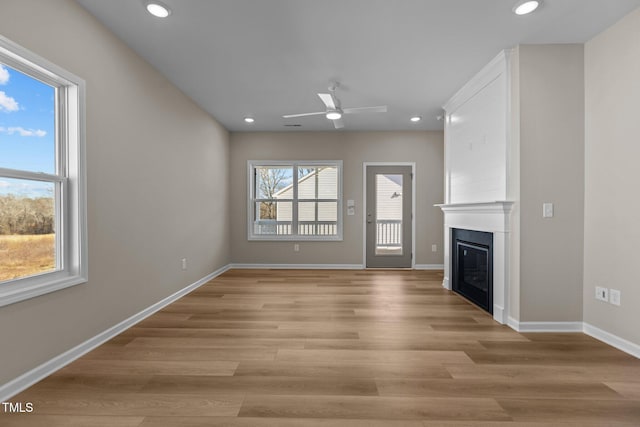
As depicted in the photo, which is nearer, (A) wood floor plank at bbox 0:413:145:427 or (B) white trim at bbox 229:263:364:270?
(A) wood floor plank at bbox 0:413:145:427

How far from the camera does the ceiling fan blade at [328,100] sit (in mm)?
3647

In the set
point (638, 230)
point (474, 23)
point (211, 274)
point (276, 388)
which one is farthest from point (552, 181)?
point (211, 274)

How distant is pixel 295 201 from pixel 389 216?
6.12 feet

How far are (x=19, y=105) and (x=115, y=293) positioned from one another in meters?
1.61

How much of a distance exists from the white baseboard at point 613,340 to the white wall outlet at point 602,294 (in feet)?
0.90

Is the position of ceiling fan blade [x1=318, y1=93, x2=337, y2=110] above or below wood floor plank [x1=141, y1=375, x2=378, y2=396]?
above

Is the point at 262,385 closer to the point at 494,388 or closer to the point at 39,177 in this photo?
the point at 494,388

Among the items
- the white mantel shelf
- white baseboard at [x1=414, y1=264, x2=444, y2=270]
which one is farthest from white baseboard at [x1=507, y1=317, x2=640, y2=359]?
white baseboard at [x1=414, y1=264, x2=444, y2=270]

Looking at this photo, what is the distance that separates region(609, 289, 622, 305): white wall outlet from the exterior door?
11.5 feet

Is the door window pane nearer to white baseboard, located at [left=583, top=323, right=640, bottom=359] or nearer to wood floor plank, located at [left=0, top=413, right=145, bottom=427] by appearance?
white baseboard, located at [left=583, top=323, right=640, bottom=359]

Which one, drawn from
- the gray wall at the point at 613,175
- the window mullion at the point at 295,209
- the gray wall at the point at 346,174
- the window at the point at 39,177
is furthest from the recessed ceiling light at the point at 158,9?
the window mullion at the point at 295,209

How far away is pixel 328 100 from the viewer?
3.78 m

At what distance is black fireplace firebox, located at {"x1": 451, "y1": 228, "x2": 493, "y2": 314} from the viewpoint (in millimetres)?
3453

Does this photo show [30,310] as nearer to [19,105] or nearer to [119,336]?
[119,336]
